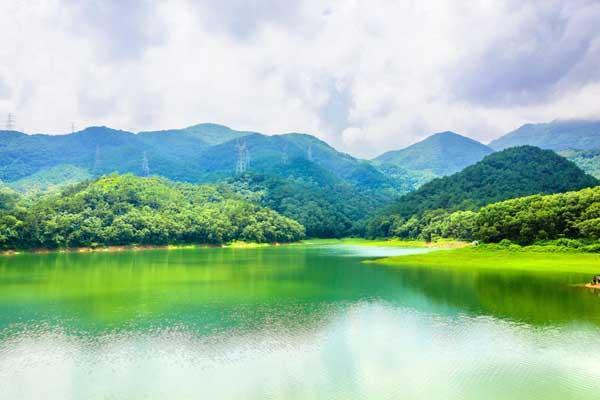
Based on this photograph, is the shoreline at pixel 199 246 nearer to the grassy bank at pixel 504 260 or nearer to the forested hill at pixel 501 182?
the forested hill at pixel 501 182

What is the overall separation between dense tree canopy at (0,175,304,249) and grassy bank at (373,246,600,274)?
72.8 m


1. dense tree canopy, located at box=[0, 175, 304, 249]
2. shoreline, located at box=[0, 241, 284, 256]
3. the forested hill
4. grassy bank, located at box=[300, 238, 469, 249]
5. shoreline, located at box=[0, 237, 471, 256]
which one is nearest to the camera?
grassy bank, located at box=[300, 238, 469, 249]

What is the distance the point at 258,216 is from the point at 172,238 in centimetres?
2998

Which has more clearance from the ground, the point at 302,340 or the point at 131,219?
the point at 131,219

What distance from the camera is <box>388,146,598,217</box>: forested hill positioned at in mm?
130138

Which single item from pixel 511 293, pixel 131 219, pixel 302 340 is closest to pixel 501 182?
pixel 131 219

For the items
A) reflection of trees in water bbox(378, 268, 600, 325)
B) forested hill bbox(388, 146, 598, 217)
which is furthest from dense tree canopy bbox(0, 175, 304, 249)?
reflection of trees in water bbox(378, 268, 600, 325)

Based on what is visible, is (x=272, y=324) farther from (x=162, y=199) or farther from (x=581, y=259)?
(x=162, y=199)

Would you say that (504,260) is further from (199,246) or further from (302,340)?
(199,246)

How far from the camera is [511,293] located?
41000 millimetres

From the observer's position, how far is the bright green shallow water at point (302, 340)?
19.4m

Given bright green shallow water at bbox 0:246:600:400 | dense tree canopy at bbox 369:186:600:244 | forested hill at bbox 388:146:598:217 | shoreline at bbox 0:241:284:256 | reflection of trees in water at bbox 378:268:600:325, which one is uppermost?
forested hill at bbox 388:146:598:217

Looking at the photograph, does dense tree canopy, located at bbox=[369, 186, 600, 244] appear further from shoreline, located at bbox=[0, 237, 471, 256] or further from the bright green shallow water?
the bright green shallow water

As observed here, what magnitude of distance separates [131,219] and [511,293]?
338 ft
